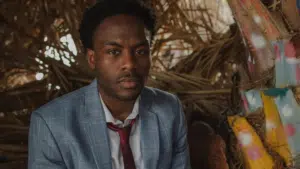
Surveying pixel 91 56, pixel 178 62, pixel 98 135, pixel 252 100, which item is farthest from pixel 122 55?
pixel 178 62

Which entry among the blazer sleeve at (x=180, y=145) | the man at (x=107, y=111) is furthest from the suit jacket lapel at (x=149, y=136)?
the blazer sleeve at (x=180, y=145)

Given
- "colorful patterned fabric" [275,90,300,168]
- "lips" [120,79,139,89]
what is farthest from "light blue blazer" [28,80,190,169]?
"colorful patterned fabric" [275,90,300,168]

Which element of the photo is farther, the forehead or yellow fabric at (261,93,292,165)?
yellow fabric at (261,93,292,165)

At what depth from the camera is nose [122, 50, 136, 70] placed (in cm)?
117

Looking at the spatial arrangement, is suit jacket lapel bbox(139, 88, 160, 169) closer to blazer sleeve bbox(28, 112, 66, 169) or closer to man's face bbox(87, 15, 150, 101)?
man's face bbox(87, 15, 150, 101)

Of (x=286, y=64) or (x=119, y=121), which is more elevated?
(x=286, y=64)

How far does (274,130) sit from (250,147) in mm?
104

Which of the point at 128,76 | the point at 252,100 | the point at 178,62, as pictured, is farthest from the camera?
the point at 178,62

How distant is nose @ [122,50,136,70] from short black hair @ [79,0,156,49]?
0.12 m

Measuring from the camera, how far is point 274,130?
1.50 m

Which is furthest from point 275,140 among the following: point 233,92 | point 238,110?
point 233,92

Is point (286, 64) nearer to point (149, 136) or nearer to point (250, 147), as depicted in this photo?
point (250, 147)

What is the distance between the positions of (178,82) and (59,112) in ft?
3.12

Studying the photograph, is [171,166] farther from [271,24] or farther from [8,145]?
[8,145]
